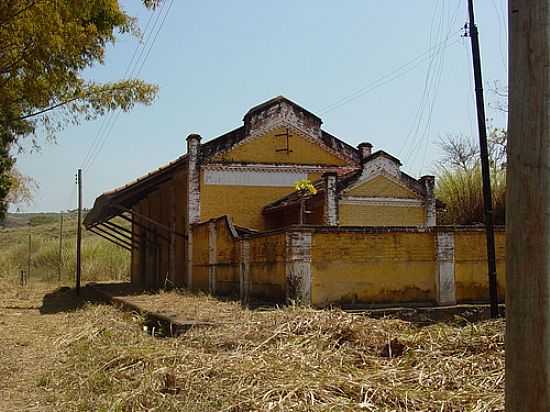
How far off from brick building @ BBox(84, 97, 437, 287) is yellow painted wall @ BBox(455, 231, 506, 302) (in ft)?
12.8

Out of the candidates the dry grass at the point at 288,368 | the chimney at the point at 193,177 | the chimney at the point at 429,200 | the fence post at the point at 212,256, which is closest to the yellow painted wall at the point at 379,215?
the chimney at the point at 429,200

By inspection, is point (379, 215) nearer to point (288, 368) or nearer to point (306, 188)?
point (306, 188)

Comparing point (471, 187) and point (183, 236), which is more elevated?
point (471, 187)

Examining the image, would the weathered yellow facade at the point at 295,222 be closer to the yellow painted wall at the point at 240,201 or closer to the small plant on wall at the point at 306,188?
the yellow painted wall at the point at 240,201

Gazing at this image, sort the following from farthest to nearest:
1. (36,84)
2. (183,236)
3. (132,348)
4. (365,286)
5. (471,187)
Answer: (471,187)
(183,236)
(365,286)
(36,84)
(132,348)

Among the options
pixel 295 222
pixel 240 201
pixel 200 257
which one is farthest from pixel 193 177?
pixel 295 222

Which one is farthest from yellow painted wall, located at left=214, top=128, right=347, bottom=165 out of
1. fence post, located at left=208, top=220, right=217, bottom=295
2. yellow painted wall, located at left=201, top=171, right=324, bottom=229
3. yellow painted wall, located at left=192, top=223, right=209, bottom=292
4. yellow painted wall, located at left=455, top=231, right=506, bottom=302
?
yellow painted wall, located at left=455, top=231, right=506, bottom=302

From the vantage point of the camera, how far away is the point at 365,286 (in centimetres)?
1282

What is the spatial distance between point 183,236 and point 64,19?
1099cm

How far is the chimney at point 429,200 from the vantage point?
1884 cm

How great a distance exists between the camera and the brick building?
1808 cm

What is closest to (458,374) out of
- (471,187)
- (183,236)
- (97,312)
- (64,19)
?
(64,19)

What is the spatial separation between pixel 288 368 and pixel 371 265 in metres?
6.70

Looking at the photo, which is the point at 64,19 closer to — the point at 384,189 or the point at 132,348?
the point at 132,348
